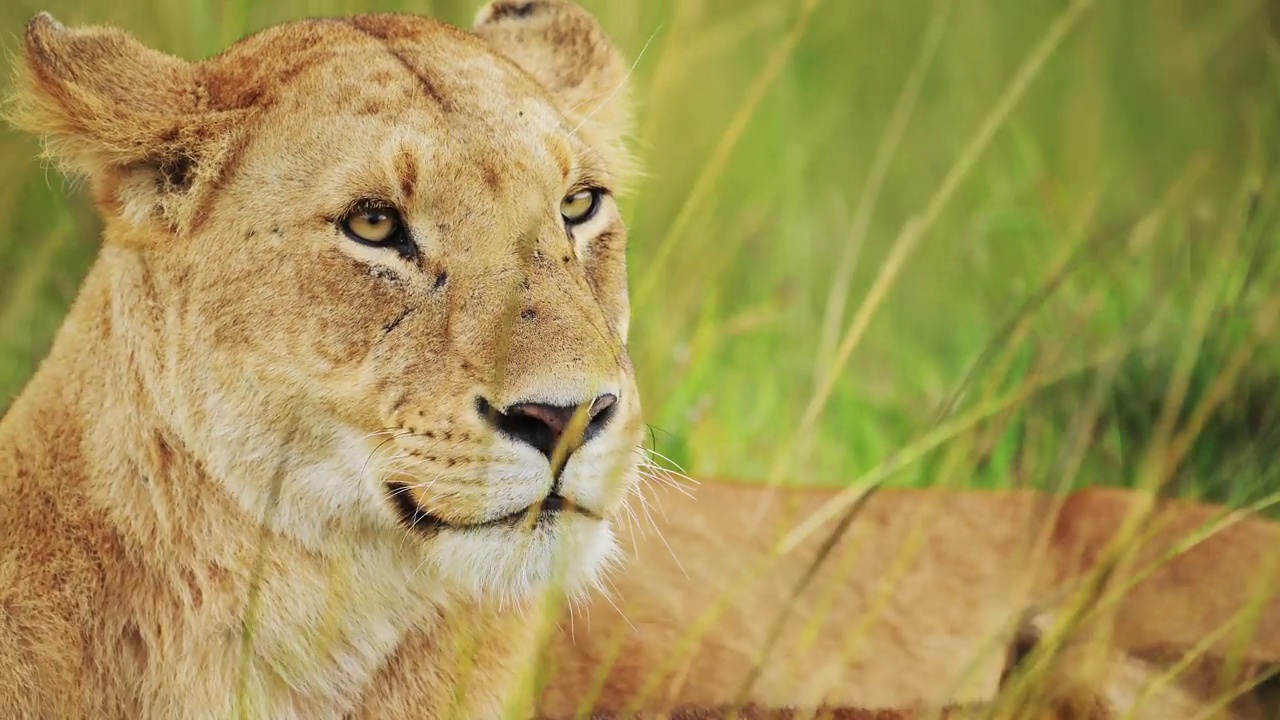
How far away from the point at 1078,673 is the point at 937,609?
2.37 feet

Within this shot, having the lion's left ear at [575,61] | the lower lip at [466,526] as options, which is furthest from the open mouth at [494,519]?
the lion's left ear at [575,61]

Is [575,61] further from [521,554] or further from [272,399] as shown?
[521,554]

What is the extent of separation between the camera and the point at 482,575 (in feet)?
7.80

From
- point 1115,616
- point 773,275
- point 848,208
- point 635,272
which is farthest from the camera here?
point 848,208

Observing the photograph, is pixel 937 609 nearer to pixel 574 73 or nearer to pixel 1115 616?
pixel 1115 616

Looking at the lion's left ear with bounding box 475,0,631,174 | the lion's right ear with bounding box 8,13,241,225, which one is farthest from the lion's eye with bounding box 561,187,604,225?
the lion's right ear with bounding box 8,13,241,225

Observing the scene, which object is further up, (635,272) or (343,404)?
(635,272)

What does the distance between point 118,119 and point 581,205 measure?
2.76 feet

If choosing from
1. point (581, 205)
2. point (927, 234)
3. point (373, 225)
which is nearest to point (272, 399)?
point (373, 225)

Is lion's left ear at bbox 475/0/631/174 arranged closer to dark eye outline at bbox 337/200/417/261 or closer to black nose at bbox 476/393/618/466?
dark eye outline at bbox 337/200/417/261

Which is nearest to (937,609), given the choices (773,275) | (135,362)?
(135,362)

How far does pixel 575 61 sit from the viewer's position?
10.7 feet

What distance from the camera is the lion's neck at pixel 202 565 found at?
246cm

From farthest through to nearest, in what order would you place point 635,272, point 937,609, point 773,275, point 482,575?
point 773,275 → point 635,272 → point 937,609 → point 482,575
